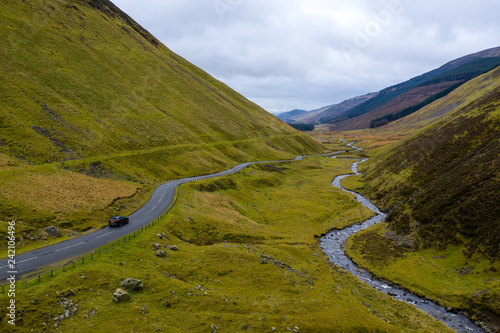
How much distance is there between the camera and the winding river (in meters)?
33.8

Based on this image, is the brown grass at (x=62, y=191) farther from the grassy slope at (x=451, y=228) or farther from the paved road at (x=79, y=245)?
the grassy slope at (x=451, y=228)

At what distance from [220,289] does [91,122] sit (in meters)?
80.1

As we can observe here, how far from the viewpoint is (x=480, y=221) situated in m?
46.4

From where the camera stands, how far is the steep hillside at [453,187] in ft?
155

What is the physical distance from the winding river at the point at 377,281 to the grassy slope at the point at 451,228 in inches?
63.4

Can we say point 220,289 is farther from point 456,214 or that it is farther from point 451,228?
point 456,214

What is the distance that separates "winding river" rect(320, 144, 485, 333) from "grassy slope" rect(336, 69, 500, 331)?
1609 mm

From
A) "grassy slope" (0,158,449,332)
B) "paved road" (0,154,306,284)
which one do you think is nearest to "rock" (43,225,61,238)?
"paved road" (0,154,306,284)

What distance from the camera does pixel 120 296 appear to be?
2652cm

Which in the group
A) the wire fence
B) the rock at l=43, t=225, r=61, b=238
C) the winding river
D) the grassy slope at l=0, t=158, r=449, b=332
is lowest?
the winding river

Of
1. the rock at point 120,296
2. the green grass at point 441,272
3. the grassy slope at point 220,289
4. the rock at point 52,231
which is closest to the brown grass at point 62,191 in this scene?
the rock at point 52,231

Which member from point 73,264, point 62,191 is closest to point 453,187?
point 73,264

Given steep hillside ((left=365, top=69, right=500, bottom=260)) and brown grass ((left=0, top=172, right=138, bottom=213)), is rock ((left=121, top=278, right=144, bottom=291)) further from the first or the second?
steep hillside ((left=365, top=69, right=500, bottom=260))

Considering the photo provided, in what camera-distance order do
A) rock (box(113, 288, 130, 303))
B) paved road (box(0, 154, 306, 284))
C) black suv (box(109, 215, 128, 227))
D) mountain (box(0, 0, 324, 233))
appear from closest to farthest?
rock (box(113, 288, 130, 303)), paved road (box(0, 154, 306, 284)), black suv (box(109, 215, 128, 227)), mountain (box(0, 0, 324, 233))
